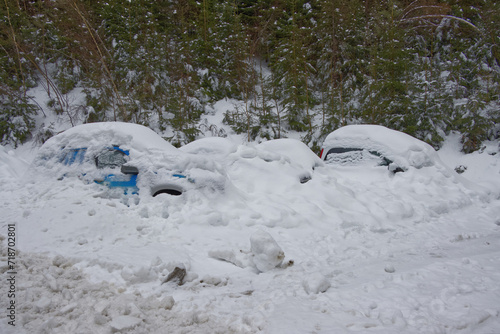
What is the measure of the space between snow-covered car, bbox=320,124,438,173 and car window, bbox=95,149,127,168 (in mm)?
5329

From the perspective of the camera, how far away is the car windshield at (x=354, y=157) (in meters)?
7.23

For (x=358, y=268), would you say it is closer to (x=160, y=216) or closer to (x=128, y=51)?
(x=160, y=216)

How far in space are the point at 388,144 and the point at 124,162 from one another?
247 inches

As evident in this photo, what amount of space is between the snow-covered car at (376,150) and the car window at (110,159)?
533cm

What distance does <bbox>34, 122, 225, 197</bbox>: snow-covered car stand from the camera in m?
4.85

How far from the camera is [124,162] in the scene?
5.04 metres

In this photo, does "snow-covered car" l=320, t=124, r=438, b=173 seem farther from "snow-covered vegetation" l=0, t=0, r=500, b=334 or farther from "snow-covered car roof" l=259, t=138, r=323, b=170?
"snow-covered car roof" l=259, t=138, r=323, b=170

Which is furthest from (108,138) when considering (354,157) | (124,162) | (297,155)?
(354,157)

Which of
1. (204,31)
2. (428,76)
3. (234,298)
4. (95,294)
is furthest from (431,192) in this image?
(204,31)

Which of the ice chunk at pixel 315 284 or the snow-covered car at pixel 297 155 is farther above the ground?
the ice chunk at pixel 315 284

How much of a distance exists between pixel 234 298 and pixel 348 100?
1363cm

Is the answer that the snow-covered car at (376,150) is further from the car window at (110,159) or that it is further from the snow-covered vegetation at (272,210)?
the car window at (110,159)

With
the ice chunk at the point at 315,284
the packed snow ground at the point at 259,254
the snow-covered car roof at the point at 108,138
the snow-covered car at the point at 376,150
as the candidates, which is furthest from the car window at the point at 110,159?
the snow-covered car at the point at 376,150

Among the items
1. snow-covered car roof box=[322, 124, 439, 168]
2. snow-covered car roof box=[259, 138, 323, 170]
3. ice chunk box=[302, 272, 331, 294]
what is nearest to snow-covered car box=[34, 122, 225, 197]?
snow-covered car roof box=[259, 138, 323, 170]
